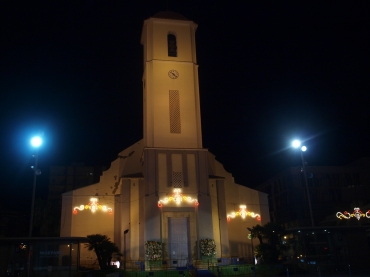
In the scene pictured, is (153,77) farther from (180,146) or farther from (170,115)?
(180,146)

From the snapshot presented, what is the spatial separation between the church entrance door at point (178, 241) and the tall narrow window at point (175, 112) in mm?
8378

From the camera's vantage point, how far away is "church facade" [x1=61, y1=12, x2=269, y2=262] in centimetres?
3391

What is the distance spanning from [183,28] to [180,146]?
12.8m

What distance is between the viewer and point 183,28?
1585 inches

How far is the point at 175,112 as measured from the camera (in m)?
37.1

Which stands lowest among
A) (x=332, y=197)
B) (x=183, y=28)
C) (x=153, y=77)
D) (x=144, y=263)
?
(x=144, y=263)

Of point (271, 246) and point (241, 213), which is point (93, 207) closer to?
point (241, 213)

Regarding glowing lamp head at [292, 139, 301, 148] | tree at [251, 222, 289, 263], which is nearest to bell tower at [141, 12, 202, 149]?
glowing lamp head at [292, 139, 301, 148]

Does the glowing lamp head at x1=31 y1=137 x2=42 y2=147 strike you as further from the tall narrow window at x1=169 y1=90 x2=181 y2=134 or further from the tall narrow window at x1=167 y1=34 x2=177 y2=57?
the tall narrow window at x1=167 y1=34 x2=177 y2=57

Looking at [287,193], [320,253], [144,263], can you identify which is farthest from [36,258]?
[287,193]

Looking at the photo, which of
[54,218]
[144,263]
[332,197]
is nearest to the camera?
[144,263]

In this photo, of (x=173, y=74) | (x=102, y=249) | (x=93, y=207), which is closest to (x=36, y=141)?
(x=102, y=249)

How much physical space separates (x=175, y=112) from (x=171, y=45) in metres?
7.51

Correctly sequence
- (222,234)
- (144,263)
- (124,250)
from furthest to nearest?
(222,234) < (124,250) < (144,263)
